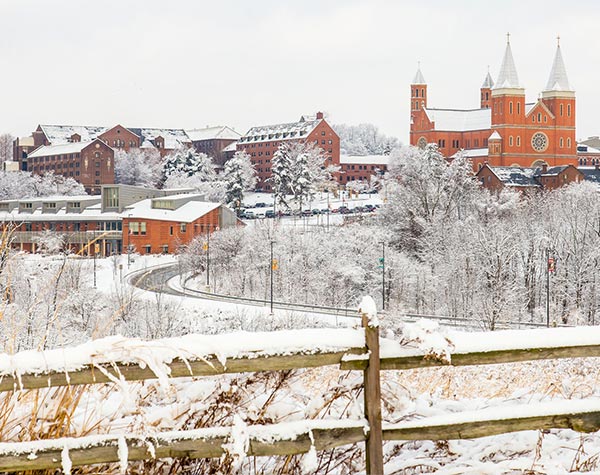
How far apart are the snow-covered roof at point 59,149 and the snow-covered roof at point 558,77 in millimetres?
69408

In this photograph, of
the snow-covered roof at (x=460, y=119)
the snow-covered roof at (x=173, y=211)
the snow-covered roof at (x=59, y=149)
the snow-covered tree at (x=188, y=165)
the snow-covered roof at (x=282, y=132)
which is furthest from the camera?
the snow-covered roof at (x=282, y=132)

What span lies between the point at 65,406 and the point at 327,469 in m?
1.49

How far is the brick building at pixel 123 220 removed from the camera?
242ft

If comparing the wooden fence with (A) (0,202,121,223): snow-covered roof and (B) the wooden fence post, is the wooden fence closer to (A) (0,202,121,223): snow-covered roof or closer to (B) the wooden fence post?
(B) the wooden fence post

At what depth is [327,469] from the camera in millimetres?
4320

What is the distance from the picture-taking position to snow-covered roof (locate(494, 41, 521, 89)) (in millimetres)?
105938

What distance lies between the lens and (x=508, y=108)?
106m

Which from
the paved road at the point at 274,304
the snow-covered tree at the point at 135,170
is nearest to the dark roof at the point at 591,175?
the paved road at the point at 274,304

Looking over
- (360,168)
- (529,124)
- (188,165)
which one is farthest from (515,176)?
(188,165)

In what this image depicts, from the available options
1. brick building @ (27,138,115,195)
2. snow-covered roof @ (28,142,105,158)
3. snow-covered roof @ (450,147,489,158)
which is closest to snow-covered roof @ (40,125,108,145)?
snow-covered roof @ (28,142,105,158)

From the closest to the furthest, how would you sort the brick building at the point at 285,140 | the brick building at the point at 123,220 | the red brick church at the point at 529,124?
the brick building at the point at 123,220 < the red brick church at the point at 529,124 < the brick building at the point at 285,140

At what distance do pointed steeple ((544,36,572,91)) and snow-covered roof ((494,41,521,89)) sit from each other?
5.85 m

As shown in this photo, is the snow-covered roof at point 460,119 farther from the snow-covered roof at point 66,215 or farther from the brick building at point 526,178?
the snow-covered roof at point 66,215

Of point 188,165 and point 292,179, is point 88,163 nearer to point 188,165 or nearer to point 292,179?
point 188,165
